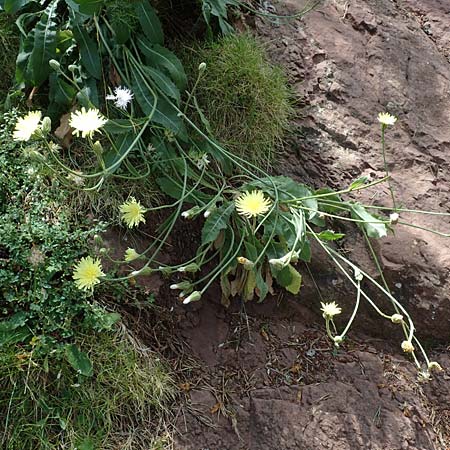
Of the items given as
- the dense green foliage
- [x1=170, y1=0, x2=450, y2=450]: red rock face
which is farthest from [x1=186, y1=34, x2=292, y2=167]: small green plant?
the dense green foliage

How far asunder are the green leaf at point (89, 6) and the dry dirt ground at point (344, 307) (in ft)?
2.80

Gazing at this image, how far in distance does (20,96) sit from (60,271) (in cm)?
69

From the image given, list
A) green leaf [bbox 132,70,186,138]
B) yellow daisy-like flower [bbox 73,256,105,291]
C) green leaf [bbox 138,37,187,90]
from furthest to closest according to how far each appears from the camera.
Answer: green leaf [bbox 138,37,187,90], green leaf [bbox 132,70,186,138], yellow daisy-like flower [bbox 73,256,105,291]

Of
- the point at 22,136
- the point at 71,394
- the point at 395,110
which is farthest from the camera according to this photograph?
the point at 395,110

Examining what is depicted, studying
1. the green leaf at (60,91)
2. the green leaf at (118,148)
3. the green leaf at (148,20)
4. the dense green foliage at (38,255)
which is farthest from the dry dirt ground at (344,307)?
the green leaf at (60,91)

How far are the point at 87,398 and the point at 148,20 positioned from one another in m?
1.24

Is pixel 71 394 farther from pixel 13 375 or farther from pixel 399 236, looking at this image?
pixel 399 236

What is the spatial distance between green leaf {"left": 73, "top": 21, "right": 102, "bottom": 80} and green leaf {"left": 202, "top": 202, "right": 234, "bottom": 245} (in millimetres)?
632

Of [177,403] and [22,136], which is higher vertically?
[22,136]

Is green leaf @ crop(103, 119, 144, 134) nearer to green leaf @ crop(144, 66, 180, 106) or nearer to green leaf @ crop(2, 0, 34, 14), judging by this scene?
green leaf @ crop(144, 66, 180, 106)

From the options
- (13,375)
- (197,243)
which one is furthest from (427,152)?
(13,375)

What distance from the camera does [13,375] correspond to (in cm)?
174

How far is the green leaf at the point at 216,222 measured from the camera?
193 centimetres

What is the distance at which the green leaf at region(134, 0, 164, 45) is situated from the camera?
6.93 feet
